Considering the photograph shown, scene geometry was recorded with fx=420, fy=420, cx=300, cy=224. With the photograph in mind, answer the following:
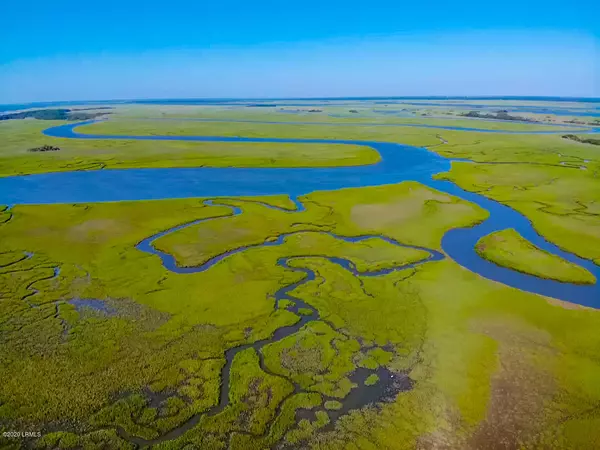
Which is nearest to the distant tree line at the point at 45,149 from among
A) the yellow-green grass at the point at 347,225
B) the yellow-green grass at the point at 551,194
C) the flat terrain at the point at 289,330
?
the flat terrain at the point at 289,330

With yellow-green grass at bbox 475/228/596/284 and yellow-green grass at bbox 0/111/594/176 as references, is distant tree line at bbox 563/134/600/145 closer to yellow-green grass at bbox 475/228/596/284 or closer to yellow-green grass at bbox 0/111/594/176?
yellow-green grass at bbox 0/111/594/176

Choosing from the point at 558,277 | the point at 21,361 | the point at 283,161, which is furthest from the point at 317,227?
the point at 283,161

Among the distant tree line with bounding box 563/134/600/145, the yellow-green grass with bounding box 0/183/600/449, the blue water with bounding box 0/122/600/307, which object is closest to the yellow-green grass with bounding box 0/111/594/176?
the distant tree line with bounding box 563/134/600/145

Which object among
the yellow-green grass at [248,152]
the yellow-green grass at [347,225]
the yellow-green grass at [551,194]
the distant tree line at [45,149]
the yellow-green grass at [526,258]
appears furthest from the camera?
the distant tree line at [45,149]

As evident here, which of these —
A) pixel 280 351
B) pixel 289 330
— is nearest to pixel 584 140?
pixel 289 330

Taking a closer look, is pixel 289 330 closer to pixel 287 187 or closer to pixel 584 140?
pixel 287 187

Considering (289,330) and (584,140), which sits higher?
(289,330)

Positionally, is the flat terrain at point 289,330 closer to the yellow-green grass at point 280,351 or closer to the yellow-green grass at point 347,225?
the yellow-green grass at point 280,351
